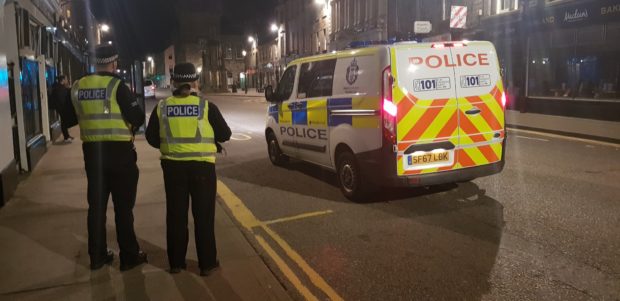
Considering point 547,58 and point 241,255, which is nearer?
point 241,255

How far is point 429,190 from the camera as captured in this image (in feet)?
24.3

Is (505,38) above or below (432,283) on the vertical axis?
above

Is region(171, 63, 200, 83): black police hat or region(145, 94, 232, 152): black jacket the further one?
region(145, 94, 232, 152): black jacket

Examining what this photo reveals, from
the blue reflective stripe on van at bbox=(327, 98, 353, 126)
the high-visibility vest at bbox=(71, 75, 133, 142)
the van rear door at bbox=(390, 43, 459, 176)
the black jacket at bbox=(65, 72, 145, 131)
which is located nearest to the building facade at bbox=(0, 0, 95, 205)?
the high-visibility vest at bbox=(71, 75, 133, 142)

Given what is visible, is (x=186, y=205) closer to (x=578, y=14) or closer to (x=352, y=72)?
(x=352, y=72)

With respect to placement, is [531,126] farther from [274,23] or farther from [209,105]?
[274,23]

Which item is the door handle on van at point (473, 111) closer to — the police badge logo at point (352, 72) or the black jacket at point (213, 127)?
the police badge logo at point (352, 72)

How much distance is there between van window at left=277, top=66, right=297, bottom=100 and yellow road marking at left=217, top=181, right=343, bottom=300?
179 centimetres

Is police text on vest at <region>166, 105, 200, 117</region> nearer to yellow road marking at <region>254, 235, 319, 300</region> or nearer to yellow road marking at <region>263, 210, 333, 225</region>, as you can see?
yellow road marking at <region>254, 235, 319, 300</region>

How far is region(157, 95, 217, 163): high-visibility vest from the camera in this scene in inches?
169

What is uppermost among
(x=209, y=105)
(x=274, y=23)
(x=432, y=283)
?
(x=274, y=23)

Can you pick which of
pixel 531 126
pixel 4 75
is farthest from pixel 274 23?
pixel 4 75

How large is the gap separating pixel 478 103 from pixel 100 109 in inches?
173

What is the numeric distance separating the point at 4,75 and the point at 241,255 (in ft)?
15.5
